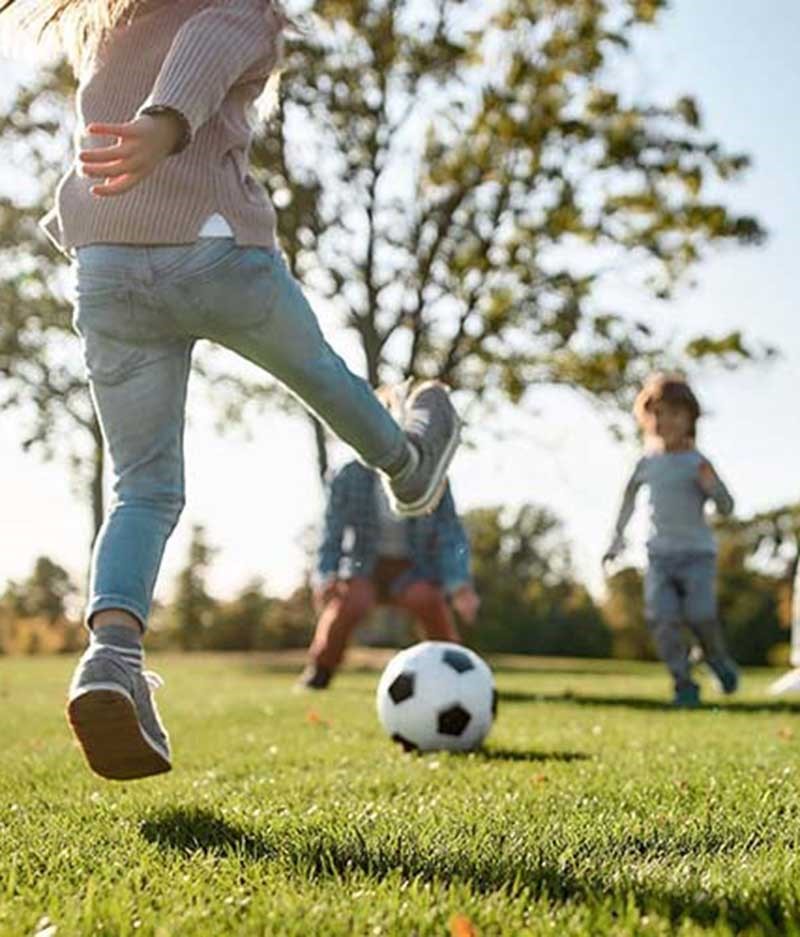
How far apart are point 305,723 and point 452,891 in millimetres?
5059

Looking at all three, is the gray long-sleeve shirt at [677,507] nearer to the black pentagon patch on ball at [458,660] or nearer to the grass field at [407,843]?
the black pentagon patch on ball at [458,660]

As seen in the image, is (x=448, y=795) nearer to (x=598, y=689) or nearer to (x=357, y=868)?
(x=357, y=868)

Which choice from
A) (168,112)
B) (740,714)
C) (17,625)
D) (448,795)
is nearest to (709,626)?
(740,714)

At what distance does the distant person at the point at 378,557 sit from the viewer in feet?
32.8

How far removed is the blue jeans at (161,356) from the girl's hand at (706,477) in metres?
5.95

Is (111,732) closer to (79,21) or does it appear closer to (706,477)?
(79,21)

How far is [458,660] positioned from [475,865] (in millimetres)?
3290

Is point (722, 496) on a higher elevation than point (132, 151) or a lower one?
lower

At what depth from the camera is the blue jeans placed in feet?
11.1

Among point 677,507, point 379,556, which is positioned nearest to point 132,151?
point 677,507

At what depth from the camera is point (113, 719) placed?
10.5ft

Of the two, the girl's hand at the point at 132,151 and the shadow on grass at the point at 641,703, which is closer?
the girl's hand at the point at 132,151

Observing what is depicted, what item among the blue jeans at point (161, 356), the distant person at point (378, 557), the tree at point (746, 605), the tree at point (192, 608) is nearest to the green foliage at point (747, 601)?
the tree at point (746, 605)

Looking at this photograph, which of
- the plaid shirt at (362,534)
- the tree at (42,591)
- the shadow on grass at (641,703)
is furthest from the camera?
the tree at (42,591)
